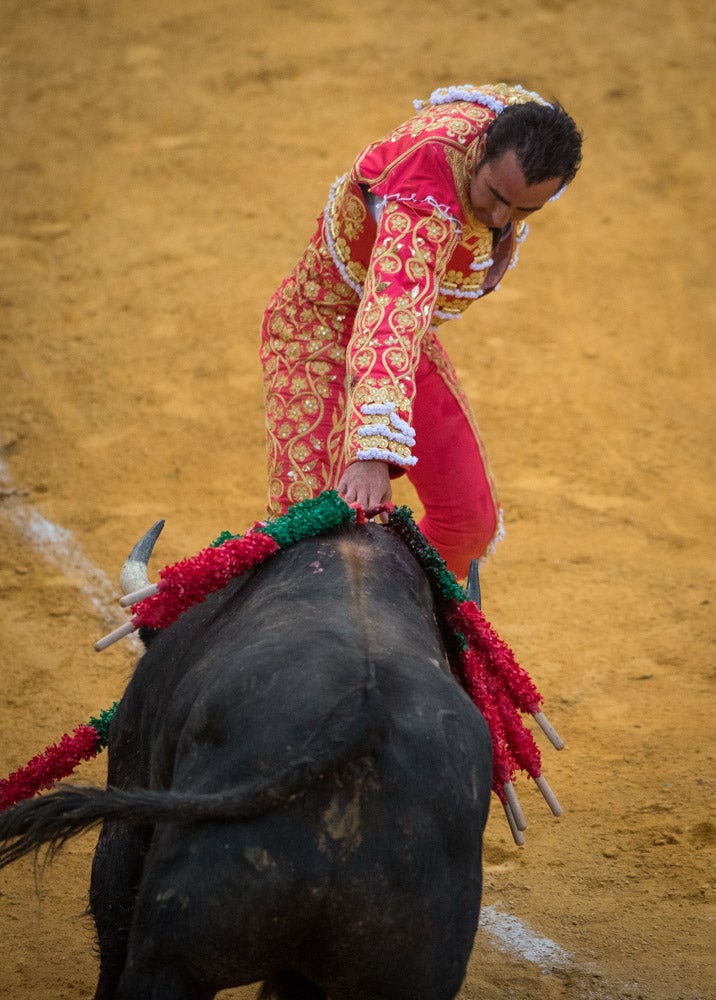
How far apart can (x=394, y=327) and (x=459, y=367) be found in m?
3.34

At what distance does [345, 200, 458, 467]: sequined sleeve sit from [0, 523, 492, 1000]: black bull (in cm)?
56

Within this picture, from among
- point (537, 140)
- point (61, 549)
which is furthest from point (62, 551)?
point (537, 140)

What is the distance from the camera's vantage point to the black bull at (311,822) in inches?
63.6

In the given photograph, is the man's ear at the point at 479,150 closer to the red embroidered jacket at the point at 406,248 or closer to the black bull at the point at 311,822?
the red embroidered jacket at the point at 406,248

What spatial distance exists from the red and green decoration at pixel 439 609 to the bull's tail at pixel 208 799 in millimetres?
461

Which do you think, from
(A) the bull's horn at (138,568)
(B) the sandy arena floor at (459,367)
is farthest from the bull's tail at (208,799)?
(B) the sandy arena floor at (459,367)

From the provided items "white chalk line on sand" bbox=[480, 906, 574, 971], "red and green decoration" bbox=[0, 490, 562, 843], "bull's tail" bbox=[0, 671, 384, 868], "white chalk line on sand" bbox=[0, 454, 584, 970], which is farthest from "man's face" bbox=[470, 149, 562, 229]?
"white chalk line on sand" bbox=[0, 454, 584, 970]

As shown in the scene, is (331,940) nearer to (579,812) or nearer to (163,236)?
(579,812)

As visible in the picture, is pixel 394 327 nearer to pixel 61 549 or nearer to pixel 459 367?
pixel 61 549

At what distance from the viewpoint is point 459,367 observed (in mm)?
5828

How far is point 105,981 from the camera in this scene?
88.9 inches

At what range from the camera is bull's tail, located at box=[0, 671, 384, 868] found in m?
1.61

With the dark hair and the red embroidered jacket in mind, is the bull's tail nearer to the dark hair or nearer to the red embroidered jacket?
the red embroidered jacket

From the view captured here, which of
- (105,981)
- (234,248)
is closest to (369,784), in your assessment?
(105,981)
